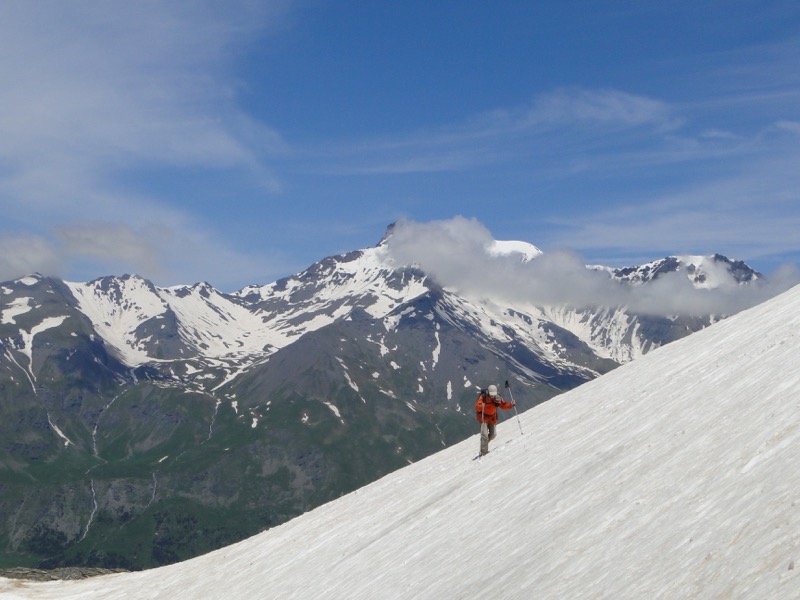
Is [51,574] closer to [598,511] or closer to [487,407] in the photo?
[487,407]

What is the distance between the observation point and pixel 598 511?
21.1 metres

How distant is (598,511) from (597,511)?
0.05m

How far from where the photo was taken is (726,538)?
51.0ft

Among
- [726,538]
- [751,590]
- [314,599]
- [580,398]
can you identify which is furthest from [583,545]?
[580,398]

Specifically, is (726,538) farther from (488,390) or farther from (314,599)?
(488,390)

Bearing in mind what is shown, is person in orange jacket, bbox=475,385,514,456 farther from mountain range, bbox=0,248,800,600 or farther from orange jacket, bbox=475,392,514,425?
mountain range, bbox=0,248,800,600

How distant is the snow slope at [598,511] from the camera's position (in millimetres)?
15930

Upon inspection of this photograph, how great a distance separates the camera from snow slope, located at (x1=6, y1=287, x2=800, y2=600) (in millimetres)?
15930

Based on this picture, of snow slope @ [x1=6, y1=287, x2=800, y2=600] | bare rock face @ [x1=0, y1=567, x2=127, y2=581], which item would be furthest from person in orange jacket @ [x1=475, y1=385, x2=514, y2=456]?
bare rock face @ [x1=0, y1=567, x2=127, y2=581]

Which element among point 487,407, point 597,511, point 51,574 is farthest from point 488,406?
point 51,574

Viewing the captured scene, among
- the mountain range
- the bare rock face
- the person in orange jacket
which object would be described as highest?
the person in orange jacket

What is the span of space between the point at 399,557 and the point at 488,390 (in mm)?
11975

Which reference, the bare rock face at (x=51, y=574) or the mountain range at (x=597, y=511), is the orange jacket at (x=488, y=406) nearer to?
the mountain range at (x=597, y=511)

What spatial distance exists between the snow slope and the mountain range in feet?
0.21
